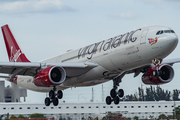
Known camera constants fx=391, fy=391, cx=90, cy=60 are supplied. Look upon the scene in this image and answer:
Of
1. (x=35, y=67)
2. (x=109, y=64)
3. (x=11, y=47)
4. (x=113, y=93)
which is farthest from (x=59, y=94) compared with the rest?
(x=11, y=47)

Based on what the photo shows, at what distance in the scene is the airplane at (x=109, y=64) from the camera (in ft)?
107

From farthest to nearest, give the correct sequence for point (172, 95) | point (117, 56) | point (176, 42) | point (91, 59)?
point (172, 95) < point (91, 59) < point (117, 56) < point (176, 42)

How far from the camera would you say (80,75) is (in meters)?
38.2

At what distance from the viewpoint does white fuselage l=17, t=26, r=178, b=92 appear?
3222 cm

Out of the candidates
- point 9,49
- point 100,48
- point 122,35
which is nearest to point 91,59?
point 100,48

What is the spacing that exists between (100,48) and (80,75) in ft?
11.8

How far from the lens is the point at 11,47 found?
4803 centimetres

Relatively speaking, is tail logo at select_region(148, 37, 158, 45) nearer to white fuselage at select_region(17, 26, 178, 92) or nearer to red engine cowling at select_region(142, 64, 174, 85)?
white fuselage at select_region(17, 26, 178, 92)

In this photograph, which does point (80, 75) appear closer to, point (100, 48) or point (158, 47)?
point (100, 48)

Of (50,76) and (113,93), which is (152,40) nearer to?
(50,76)

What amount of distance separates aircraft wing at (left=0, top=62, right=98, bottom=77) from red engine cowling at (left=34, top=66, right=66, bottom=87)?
2.32 ft

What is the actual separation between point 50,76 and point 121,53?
6.85 meters

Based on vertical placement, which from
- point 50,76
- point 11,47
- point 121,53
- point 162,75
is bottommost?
point 50,76

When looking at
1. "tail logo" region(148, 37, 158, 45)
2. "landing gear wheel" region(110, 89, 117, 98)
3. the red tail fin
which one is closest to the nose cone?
"tail logo" region(148, 37, 158, 45)
